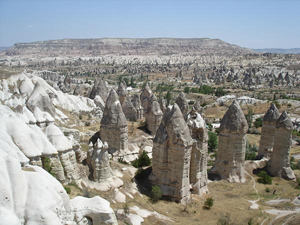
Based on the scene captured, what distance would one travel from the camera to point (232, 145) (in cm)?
2286

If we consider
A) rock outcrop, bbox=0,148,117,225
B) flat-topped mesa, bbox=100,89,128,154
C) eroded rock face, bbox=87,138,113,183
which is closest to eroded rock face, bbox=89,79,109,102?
flat-topped mesa, bbox=100,89,128,154

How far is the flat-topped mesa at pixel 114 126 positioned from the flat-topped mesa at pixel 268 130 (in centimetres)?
1326

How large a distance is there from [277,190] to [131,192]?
41.1 feet

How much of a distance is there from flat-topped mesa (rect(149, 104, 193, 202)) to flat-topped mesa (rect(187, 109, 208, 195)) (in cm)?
82

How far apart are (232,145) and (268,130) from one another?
21.6 feet

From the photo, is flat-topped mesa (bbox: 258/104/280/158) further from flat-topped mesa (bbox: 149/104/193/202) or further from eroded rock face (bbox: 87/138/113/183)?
eroded rock face (bbox: 87/138/113/183)

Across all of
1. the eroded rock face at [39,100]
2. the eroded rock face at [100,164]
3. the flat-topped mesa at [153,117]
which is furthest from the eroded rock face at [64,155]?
the flat-topped mesa at [153,117]

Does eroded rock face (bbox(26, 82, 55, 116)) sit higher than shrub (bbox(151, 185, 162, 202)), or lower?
higher

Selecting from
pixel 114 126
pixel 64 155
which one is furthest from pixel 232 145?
pixel 64 155

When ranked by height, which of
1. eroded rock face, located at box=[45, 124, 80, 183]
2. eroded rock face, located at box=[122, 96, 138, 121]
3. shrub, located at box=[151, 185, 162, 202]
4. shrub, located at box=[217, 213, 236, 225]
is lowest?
shrub, located at box=[217, 213, 236, 225]

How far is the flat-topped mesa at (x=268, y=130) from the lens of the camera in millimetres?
26719

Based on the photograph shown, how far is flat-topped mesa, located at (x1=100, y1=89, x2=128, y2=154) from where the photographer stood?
2355 centimetres

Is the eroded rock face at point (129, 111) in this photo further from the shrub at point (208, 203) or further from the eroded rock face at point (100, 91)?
the shrub at point (208, 203)

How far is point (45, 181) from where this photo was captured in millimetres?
8945
